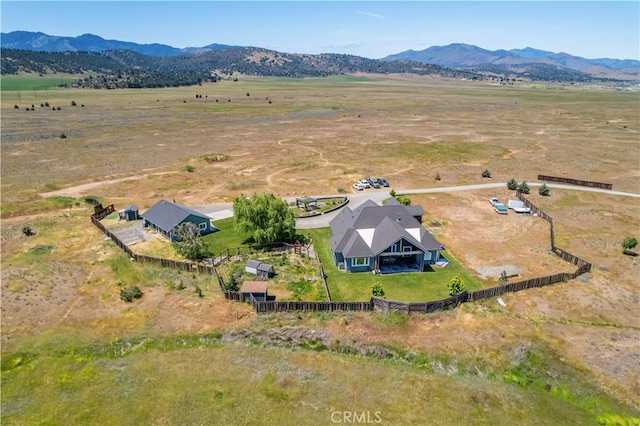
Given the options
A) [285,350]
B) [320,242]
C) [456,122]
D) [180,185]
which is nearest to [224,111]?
[456,122]

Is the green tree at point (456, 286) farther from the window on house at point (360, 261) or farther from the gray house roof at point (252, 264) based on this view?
the gray house roof at point (252, 264)

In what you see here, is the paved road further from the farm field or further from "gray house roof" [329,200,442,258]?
"gray house roof" [329,200,442,258]

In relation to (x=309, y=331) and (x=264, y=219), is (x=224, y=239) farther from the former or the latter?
(x=309, y=331)

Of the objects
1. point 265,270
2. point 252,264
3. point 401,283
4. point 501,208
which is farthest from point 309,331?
point 501,208

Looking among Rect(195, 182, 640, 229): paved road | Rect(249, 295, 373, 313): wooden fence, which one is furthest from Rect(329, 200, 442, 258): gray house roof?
Rect(195, 182, 640, 229): paved road

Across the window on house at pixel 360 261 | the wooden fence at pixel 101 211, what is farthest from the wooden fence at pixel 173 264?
the window on house at pixel 360 261

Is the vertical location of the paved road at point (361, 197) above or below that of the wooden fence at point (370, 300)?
above
